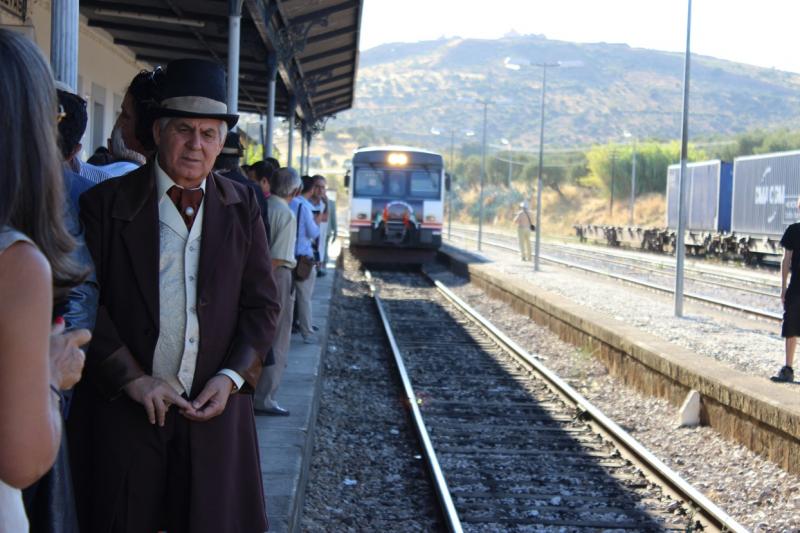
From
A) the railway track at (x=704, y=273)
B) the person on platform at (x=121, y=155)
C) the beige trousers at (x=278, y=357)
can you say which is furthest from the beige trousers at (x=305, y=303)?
the railway track at (x=704, y=273)

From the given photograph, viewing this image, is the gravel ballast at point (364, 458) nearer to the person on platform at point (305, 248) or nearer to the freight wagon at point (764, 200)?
the person on platform at point (305, 248)

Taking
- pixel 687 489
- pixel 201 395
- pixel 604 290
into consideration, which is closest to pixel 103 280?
pixel 201 395

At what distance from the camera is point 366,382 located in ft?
37.5

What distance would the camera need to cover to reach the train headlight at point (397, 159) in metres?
26.3

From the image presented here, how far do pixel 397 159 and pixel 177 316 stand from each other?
920 inches

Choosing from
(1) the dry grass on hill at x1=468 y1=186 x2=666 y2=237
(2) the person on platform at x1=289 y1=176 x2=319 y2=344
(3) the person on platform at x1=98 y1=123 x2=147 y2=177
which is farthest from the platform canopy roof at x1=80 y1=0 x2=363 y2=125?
(1) the dry grass on hill at x1=468 y1=186 x2=666 y2=237

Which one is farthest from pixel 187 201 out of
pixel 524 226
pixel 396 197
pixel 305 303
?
pixel 524 226

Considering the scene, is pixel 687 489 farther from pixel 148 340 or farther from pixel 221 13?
pixel 221 13

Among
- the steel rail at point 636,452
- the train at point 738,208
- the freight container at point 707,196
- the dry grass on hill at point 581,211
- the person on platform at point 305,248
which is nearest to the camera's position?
the steel rail at point 636,452

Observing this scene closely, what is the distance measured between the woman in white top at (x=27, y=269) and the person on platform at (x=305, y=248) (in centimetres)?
710

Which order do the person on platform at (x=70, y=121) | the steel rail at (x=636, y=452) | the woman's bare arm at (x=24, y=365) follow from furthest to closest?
the steel rail at (x=636, y=452), the person on platform at (x=70, y=121), the woman's bare arm at (x=24, y=365)

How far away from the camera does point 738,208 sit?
A: 34844 millimetres

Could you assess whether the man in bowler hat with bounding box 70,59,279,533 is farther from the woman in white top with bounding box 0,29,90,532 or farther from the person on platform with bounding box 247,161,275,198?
the person on platform with bounding box 247,161,275,198

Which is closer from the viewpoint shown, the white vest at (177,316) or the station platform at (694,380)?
the white vest at (177,316)
